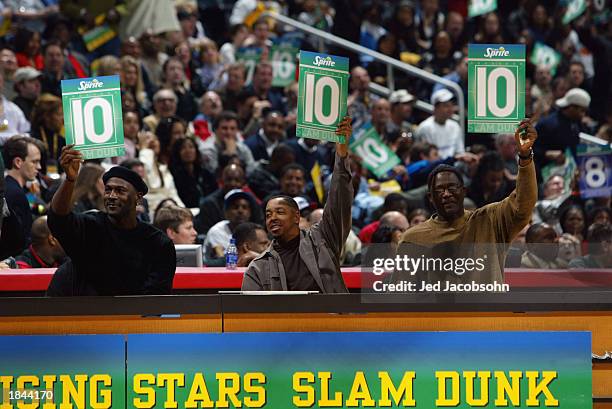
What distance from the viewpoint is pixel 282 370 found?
529cm

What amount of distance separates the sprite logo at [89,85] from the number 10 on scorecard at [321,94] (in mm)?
1078

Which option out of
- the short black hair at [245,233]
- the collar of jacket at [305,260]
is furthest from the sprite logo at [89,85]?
the short black hair at [245,233]

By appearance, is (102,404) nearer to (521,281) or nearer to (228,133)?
(521,281)

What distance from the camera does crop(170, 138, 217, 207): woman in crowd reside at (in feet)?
39.3

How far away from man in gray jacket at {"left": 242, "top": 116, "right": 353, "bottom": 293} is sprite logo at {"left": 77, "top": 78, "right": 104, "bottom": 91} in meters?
1.16

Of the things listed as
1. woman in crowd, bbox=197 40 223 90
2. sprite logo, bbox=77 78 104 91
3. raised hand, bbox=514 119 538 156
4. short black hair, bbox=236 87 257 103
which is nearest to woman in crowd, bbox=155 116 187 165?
short black hair, bbox=236 87 257 103

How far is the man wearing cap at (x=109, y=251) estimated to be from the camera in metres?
6.05

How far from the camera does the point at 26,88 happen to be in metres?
12.2

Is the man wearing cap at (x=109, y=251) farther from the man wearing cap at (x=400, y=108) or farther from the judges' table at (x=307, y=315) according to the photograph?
the man wearing cap at (x=400, y=108)

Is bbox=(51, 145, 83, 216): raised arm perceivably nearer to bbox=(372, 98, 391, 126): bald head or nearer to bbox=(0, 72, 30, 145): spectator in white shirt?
bbox=(0, 72, 30, 145): spectator in white shirt

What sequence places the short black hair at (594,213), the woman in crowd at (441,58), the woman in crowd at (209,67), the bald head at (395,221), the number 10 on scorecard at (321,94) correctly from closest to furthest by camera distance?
1. the number 10 on scorecard at (321,94)
2. the bald head at (395,221)
3. the short black hair at (594,213)
4. the woman in crowd at (209,67)
5. the woman in crowd at (441,58)

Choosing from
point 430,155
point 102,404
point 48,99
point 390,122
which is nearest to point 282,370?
point 102,404

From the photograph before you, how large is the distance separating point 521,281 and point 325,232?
1.56m

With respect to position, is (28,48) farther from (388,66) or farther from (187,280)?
(187,280)
